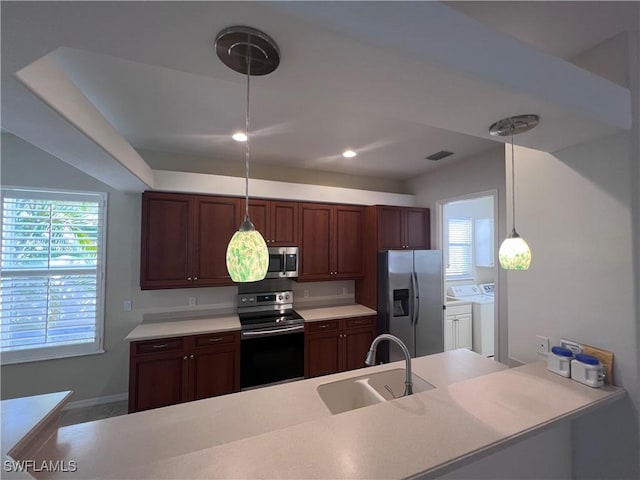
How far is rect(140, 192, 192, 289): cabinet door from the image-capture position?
8.67 ft

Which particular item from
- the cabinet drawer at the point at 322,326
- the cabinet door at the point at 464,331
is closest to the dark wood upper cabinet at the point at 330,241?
the cabinet drawer at the point at 322,326

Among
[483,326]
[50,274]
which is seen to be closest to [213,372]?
[50,274]

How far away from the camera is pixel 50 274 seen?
2596mm

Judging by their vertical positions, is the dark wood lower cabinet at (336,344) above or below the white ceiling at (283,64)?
below

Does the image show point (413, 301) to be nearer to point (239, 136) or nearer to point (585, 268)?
point (585, 268)

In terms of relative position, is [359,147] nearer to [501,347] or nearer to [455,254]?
[501,347]

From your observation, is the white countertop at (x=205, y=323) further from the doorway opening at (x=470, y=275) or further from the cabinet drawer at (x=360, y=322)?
the doorway opening at (x=470, y=275)

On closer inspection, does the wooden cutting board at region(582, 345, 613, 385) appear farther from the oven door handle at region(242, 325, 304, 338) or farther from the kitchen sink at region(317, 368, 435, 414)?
the oven door handle at region(242, 325, 304, 338)

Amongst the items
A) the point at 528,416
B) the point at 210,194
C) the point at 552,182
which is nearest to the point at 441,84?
the point at 552,182

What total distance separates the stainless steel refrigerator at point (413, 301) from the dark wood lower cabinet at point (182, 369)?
1.85 meters

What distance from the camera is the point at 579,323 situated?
146 centimetres

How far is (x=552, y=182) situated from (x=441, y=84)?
49.1 inches

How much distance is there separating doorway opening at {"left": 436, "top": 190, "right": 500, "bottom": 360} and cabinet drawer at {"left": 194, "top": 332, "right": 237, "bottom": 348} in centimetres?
290

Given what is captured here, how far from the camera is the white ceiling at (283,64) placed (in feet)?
2.22
